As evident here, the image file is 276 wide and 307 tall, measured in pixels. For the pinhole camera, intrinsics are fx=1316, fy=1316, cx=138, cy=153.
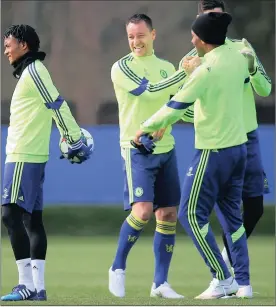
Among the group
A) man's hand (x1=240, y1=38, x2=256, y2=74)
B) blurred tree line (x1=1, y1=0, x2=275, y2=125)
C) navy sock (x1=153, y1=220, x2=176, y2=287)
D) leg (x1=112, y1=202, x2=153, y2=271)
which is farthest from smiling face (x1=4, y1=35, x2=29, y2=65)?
blurred tree line (x1=1, y1=0, x2=275, y2=125)

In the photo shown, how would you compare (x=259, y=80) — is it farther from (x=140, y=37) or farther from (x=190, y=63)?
(x=140, y=37)

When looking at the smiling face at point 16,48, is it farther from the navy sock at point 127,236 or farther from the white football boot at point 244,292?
the white football boot at point 244,292

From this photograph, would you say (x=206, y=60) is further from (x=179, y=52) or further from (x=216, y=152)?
(x=179, y=52)

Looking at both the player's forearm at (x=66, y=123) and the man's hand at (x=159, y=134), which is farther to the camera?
the man's hand at (x=159, y=134)

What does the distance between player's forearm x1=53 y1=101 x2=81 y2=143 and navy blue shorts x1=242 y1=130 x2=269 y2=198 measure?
1.47m

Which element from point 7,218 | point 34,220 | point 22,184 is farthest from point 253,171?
point 7,218

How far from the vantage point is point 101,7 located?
1664cm

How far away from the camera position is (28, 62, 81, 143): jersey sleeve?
9203mm

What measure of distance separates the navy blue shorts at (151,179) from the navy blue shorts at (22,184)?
823 millimetres

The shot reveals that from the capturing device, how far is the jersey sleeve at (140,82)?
9602mm

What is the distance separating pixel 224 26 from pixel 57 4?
7861mm

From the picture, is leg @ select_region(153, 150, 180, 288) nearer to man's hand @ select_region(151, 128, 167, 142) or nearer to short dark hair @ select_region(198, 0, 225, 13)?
man's hand @ select_region(151, 128, 167, 142)

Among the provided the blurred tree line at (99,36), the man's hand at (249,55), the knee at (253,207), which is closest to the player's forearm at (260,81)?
the man's hand at (249,55)

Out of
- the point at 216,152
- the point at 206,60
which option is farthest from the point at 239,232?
the point at 206,60
